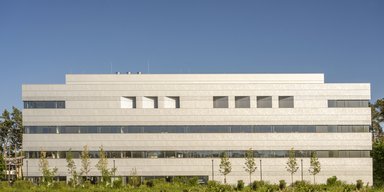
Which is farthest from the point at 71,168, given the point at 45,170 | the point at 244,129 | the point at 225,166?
the point at 244,129

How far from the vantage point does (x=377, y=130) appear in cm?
10956

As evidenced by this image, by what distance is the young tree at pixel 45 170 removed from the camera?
220 feet

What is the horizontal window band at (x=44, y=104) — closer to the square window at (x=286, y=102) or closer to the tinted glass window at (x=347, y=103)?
the square window at (x=286, y=102)

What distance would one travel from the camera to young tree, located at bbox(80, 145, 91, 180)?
6794 centimetres

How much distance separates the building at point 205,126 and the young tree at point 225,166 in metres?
1.12

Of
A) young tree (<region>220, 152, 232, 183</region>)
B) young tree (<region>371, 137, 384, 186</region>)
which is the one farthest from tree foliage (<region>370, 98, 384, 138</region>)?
young tree (<region>220, 152, 232, 183</region>)

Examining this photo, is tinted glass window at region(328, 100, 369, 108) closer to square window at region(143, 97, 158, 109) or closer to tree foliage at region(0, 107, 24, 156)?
square window at region(143, 97, 158, 109)

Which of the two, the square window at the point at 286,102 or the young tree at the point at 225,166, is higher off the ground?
the square window at the point at 286,102

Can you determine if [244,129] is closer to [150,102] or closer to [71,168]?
[150,102]

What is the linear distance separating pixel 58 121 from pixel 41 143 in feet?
13.9

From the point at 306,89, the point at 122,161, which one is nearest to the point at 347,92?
the point at 306,89

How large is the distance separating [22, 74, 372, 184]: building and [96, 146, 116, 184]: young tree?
142 cm

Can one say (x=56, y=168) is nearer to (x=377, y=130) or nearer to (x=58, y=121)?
(x=58, y=121)

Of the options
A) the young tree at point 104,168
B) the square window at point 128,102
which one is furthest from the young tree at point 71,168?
the square window at point 128,102
